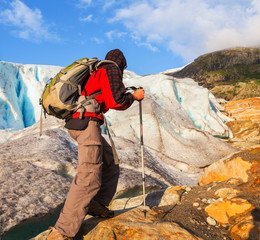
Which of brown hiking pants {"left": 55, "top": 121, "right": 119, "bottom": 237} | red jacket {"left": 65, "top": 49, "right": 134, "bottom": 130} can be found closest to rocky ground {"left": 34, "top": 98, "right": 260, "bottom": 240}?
brown hiking pants {"left": 55, "top": 121, "right": 119, "bottom": 237}

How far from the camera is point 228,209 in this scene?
320 cm

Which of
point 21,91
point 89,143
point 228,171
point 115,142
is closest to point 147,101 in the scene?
point 115,142

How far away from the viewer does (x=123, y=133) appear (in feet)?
43.4

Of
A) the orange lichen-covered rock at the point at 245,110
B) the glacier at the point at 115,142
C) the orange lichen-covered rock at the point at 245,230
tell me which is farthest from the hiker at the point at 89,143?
the orange lichen-covered rock at the point at 245,110

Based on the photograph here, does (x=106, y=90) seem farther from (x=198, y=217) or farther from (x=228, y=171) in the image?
(x=228, y=171)

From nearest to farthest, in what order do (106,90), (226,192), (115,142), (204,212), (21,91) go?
(106,90) → (204,212) → (226,192) → (115,142) → (21,91)

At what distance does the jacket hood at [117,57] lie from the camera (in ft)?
9.42

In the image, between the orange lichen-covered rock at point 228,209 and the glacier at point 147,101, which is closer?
the orange lichen-covered rock at point 228,209

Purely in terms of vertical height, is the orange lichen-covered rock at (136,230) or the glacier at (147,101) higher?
the glacier at (147,101)

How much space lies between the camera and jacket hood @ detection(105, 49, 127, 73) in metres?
2.87

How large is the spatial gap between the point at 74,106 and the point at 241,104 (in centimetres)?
4370

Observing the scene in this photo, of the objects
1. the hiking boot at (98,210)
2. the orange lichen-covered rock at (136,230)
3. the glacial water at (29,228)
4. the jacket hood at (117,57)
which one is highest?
the jacket hood at (117,57)

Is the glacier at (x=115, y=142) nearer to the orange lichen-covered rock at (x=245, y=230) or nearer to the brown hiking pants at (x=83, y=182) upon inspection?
the brown hiking pants at (x=83, y=182)

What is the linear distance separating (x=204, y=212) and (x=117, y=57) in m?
2.54
